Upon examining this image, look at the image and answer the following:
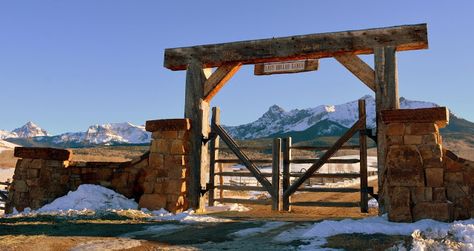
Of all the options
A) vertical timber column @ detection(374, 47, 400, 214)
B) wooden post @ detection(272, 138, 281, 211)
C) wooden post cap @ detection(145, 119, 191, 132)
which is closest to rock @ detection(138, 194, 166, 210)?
wooden post cap @ detection(145, 119, 191, 132)

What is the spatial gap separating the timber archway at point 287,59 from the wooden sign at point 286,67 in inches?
4.5

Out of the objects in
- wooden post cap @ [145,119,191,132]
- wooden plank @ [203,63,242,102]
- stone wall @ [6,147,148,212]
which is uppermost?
wooden plank @ [203,63,242,102]

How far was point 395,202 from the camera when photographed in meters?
6.54

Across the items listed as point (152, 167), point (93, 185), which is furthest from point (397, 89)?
point (93, 185)

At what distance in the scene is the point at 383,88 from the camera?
26.1ft

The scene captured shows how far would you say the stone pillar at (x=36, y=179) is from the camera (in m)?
8.59

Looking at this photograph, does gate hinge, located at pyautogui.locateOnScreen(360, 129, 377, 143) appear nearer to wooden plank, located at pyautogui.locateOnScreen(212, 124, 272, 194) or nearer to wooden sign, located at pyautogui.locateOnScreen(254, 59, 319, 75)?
wooden sign, located at pyautogui.locateOnScreen(254, 59, 319, 75)

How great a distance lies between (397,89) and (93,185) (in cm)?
668

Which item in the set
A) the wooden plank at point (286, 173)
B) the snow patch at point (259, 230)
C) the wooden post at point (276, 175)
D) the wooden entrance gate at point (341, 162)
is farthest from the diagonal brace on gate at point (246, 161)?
the snow patch at point (259, 230)

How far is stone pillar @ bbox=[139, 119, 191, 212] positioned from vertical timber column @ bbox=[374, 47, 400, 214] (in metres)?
4.01

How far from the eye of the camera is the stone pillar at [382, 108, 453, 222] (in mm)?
6453

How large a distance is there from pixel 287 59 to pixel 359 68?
160cm

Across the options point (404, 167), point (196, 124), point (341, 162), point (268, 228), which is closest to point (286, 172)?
point (341, 162)

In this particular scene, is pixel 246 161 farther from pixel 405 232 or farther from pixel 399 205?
pixel 405 232
